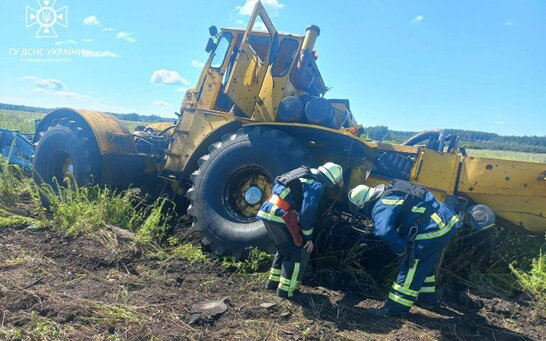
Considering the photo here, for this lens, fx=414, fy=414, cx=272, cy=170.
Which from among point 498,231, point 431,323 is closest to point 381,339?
point 431,323

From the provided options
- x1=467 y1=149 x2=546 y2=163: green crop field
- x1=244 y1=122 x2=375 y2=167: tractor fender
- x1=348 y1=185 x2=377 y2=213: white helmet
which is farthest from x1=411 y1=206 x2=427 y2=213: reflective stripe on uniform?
x1=467 y1=149 x2=546 y2=163: green crop field

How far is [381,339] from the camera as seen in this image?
330 cm

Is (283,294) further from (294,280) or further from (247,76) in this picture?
(247,76)

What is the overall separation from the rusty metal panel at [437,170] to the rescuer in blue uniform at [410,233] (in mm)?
708

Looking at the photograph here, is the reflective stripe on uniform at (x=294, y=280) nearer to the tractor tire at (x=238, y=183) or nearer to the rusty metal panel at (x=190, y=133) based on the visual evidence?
the tractor tire at (x=238, y=183)

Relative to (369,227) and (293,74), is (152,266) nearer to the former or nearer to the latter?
(369,227)

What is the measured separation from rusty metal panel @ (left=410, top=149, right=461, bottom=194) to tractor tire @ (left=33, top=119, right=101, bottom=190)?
421 centimetres

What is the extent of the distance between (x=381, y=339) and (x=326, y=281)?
1228mm

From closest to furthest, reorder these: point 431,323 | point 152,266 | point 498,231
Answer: point 431,323
point 152,266
point 498,231

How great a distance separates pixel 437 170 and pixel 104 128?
14.5ft

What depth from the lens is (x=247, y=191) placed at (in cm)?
491

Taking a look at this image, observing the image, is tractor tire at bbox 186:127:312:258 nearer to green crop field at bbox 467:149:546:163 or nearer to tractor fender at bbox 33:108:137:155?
tractor fender at bbox 33:108:137:155

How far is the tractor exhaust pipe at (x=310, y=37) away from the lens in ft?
17.4

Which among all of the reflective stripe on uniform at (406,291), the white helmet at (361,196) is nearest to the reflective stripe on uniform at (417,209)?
the white helmet at (361,196)
